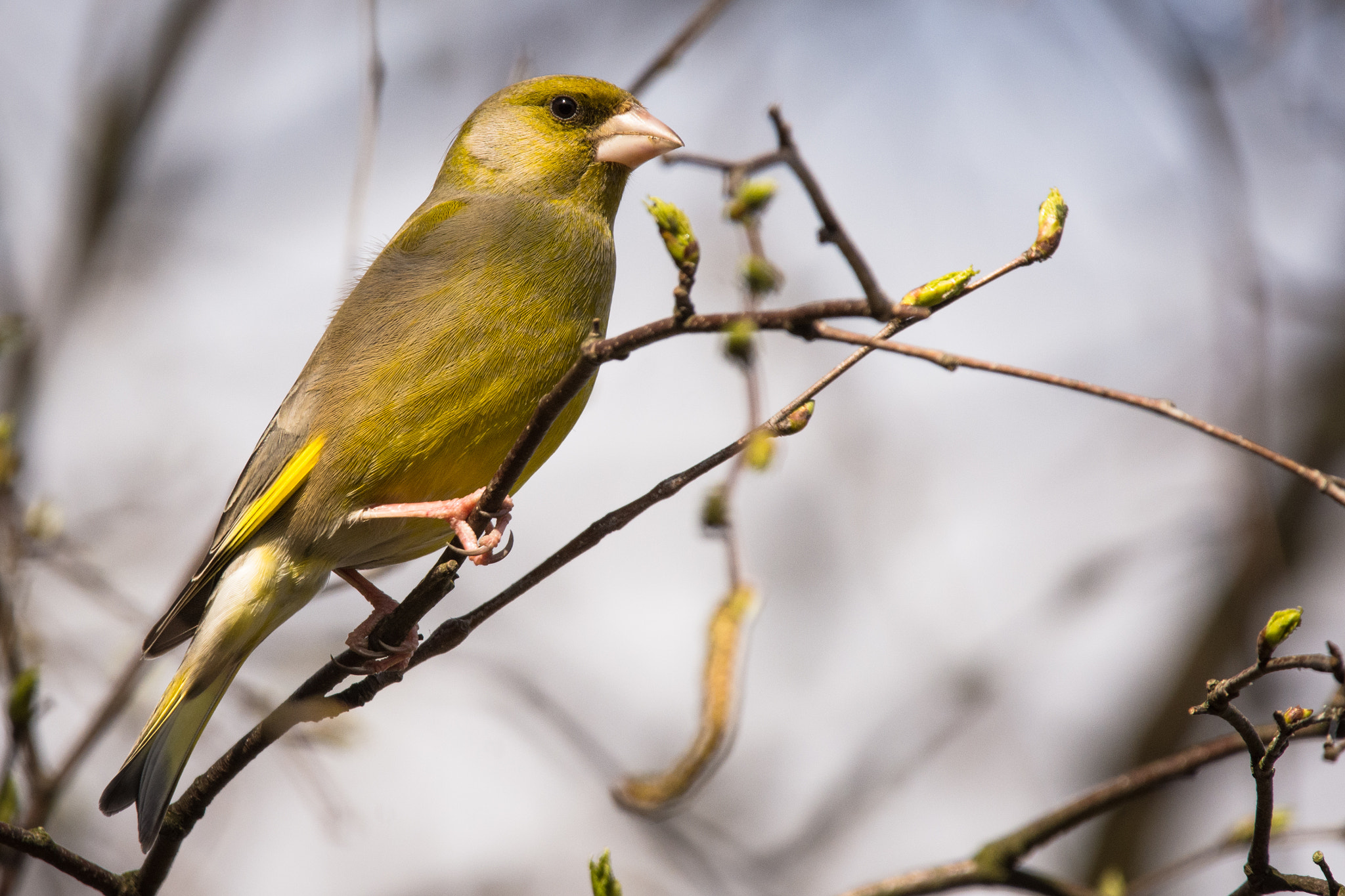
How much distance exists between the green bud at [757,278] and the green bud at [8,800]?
2135mm

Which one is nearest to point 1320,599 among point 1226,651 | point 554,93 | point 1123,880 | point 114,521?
point 1226,651

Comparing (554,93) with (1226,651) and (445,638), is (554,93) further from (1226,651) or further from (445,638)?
(1226,651)

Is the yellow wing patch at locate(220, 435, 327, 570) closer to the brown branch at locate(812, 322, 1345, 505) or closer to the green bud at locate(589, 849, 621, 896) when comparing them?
the green bud at locate(589, 849, 621, 896)

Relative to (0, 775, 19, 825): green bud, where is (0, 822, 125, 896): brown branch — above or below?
below

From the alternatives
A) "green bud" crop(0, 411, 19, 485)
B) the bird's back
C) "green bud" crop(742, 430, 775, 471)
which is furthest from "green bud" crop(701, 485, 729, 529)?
"green bud" crop(0, 411, 19, 485)

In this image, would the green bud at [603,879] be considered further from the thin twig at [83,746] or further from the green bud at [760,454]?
the thin twig at [83,746]

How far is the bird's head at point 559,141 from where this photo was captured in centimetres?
378

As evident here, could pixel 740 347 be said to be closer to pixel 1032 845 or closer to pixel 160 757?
pixel 1032 845

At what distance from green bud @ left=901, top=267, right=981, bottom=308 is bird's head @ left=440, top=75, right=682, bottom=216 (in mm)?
1966

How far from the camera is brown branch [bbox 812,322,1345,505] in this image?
5.12 ft

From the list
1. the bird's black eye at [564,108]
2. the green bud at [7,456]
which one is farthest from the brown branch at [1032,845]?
the green bud at [7,456]

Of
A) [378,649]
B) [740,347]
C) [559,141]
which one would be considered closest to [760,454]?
[740,347]

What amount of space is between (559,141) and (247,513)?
1.61 metres

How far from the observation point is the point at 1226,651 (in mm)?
6793
